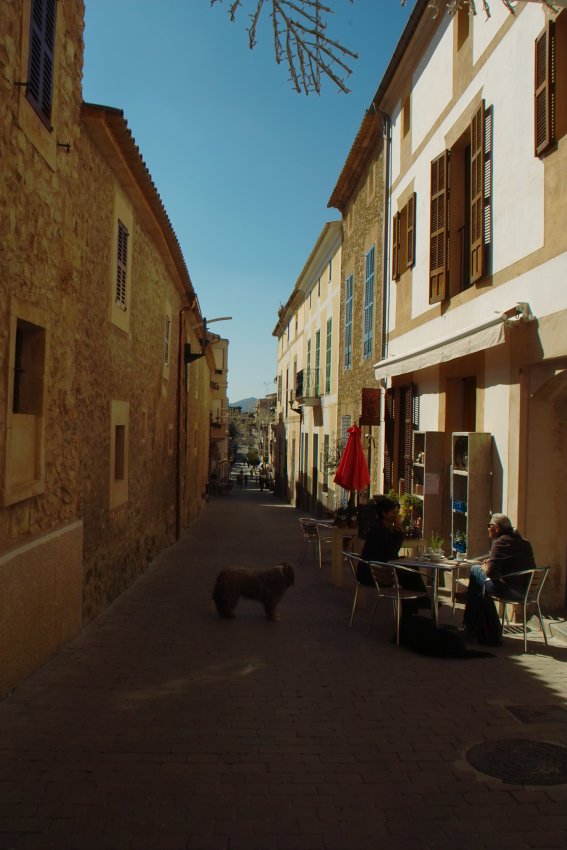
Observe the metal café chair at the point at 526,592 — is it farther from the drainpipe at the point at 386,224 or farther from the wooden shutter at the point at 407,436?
the drainpipe at the point at 386,224

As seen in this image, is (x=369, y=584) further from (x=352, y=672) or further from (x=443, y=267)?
(x=443, y=267)

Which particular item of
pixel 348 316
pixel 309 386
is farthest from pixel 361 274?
pixel 309 386

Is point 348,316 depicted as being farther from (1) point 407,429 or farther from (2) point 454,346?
(2) point 454,346

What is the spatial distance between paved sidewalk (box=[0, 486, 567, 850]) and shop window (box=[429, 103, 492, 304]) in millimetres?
5030

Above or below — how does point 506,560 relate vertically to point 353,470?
below

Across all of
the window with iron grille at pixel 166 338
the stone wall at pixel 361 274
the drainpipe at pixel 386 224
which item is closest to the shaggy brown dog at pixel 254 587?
the stone wall at pixel 361 274

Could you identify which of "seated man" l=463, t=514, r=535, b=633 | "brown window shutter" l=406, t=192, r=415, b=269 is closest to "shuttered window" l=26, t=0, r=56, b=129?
"seated man" l=463, t=514, r=535, b=633

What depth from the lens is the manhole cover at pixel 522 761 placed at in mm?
4105

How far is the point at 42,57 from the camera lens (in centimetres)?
611

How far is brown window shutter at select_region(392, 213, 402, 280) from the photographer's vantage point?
13.7m

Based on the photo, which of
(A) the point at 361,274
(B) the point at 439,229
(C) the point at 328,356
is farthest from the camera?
(C) the point at 328,356

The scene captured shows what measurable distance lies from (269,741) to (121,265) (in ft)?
23.7

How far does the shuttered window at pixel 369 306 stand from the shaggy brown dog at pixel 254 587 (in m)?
8.57

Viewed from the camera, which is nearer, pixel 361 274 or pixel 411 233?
pixel 411 233
